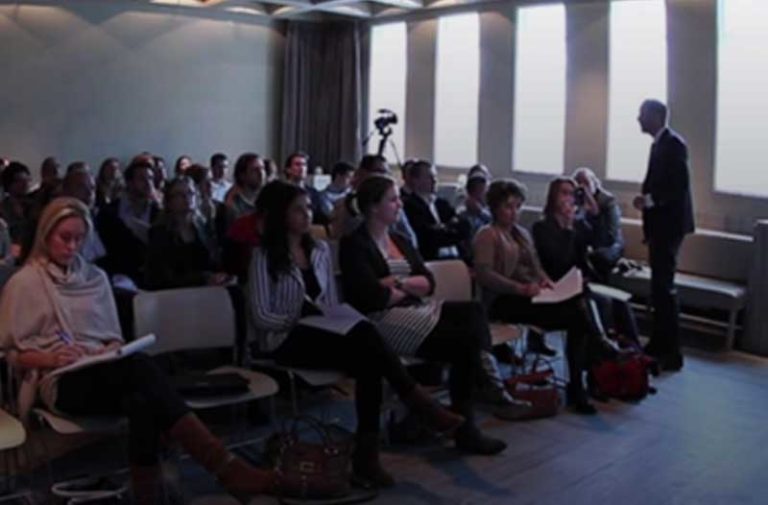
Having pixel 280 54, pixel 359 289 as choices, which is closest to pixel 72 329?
pixel 359 289

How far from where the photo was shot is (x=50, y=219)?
3.11 metres

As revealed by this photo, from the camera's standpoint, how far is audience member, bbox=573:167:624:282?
235 inches

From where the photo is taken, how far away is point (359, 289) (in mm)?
3826

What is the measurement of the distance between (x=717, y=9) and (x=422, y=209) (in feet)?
A: 10.2

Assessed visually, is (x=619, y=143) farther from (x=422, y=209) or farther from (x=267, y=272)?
(x=267, y=272)

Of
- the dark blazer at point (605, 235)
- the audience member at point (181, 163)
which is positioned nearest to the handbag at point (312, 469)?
the dark blazer at point (605, 235)

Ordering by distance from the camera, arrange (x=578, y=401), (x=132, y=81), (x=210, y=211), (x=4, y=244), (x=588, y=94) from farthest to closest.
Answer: (x=132, y=81) < (x=588, y=94) < (x=210, y=211) < (x=4, y=244) < (x=578, y=401)

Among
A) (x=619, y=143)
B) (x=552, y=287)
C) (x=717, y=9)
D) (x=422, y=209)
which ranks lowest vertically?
(x=552, y=287)

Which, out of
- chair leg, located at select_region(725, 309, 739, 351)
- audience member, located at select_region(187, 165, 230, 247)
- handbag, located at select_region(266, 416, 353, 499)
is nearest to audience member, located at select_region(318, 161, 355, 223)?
audience member, located at select_region(187, 165, 230, 247)

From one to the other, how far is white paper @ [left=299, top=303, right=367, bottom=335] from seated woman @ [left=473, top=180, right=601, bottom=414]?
3.65ft

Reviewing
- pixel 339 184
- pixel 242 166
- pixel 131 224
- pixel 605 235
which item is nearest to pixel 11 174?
pixel 131 224

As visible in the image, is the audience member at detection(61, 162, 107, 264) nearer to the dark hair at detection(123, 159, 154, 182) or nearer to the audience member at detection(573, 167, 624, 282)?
the dark hair at detection(123, 159, 154, 182)

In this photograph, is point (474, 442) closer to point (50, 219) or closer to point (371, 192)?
point (371, 192)

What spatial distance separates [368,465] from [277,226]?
1.11 meters
